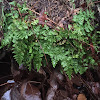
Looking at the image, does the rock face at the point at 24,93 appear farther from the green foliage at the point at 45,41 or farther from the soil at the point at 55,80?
the green foliage at the point at 45,41

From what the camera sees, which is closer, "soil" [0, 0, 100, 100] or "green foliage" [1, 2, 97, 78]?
"green foliage" [1, 2, 97, 78]

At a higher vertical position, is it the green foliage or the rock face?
the green foliage

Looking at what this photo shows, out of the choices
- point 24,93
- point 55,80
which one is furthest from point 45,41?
point 24,93

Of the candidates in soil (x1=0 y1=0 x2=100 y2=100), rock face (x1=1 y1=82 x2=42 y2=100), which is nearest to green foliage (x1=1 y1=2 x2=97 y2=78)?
soil (x1=0 y1=0 x2=100 y2=100)

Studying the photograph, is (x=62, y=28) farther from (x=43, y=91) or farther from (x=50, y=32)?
(x=43, y=91)

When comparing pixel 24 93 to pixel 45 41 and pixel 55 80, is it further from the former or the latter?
pixel 45 41

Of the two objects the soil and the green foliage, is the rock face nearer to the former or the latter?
the soil
